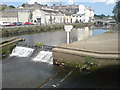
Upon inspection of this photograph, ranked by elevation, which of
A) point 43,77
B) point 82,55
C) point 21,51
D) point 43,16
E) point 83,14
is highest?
point 83,14

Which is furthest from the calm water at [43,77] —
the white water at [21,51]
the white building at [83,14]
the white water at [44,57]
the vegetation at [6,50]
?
the white building at [83,14]

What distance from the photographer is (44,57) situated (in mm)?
16000

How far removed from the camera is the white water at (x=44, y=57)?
15.3 m

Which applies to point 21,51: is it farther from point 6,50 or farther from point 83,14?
point 83,14

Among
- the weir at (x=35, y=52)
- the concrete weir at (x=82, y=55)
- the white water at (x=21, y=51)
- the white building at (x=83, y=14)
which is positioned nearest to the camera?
the concrete weir at (x=82, y=55)

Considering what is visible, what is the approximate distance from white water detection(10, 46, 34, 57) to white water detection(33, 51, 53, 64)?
1609mm

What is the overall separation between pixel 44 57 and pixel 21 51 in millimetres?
3852

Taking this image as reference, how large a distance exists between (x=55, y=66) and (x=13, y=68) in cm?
363

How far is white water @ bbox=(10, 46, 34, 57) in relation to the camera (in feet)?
58.5

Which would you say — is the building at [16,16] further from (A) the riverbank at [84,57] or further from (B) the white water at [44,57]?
(A) the riverbank at [84,57]

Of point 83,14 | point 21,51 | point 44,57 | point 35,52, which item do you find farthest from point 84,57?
point 83,14

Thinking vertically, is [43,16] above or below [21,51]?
above

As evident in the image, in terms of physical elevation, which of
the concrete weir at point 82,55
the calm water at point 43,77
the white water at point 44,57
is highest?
the concrete weir at point 82,55

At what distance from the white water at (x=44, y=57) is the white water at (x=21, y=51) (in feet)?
5.28
